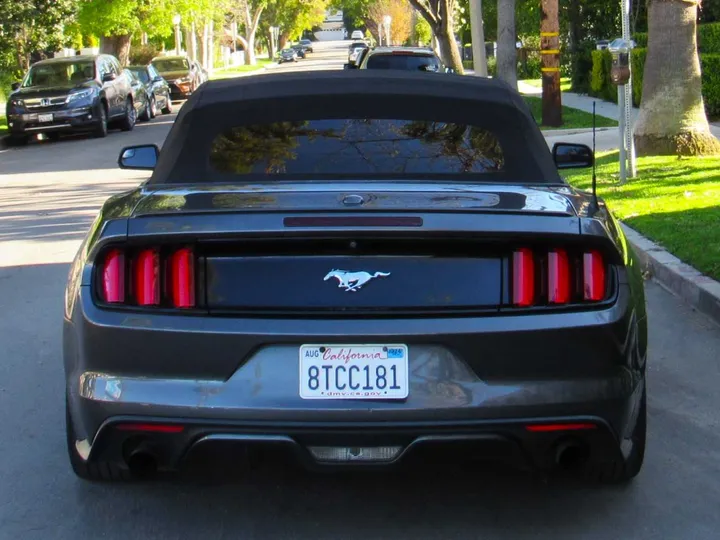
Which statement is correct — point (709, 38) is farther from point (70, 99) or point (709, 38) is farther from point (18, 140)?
point (18, 140)

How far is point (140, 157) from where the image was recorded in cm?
611

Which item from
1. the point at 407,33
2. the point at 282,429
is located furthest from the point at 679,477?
the point at 407,33

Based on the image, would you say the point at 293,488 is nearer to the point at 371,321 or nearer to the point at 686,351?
the point at 371,321

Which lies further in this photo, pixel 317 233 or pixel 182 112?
pixel 182 112

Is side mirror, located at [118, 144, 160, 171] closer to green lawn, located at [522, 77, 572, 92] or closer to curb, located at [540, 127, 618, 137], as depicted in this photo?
curb, located at [540, 127, 618, 137]

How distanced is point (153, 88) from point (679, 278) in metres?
26.1

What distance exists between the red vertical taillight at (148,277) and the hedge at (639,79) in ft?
49.3

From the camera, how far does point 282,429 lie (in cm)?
396

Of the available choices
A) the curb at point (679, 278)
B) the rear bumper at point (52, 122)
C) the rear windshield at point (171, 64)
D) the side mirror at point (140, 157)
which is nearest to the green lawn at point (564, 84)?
the rear windshield at point (171, 64)

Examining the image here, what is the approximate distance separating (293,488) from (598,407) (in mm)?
1424

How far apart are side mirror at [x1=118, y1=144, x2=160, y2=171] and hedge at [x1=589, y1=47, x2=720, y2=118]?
43.2 feet

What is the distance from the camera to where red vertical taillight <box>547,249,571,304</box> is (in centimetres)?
408

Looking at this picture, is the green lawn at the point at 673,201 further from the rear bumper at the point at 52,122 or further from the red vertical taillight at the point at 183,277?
the rear bumper at the point at 52,122

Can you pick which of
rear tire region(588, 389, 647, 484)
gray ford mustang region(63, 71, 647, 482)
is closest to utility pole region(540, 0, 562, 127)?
rear tire region(588, 389, 647, 484)
